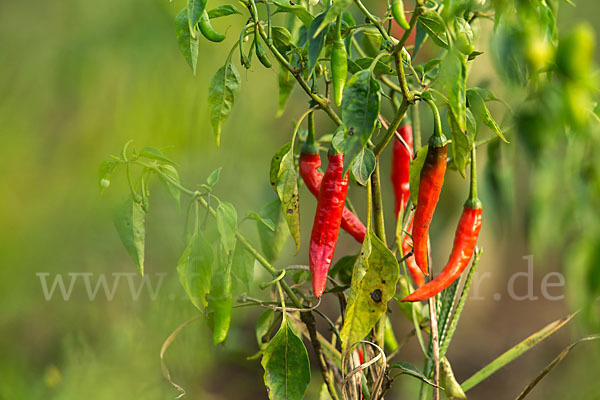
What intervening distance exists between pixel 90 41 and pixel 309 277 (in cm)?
154

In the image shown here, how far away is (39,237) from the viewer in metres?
2.10

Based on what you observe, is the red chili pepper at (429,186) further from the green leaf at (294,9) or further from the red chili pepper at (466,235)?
the green leaf at (294,9)

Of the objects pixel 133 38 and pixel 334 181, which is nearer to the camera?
pixel 334 181

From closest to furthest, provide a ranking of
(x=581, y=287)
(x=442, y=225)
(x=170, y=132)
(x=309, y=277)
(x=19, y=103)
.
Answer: (x=581, y=287) → (x=309, y=277) → (x=170, y=132) → (x=19, y=103) → (x=442, y=225)

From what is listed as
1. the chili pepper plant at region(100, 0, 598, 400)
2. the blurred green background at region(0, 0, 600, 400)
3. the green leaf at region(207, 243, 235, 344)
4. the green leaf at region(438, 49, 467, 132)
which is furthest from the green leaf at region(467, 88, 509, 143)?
the blurred green background at region(0, 0, 600, 400)

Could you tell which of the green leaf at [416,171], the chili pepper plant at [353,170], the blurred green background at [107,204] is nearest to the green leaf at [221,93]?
the chili pepper plant at [353,170]

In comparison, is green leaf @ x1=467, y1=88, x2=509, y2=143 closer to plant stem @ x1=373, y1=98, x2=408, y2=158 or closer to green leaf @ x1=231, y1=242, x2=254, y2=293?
plant stem @ x1=373, y1=98, x2=408, y2=158

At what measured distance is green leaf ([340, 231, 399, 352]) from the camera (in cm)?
66

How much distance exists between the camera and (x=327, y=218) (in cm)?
73

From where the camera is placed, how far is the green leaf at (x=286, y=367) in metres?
0.71

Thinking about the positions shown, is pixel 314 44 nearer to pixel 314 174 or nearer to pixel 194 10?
pixel 194 10

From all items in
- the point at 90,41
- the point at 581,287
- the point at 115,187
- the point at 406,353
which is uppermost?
the point at 90,41

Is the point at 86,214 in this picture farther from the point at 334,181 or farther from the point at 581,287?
the point at 581,287

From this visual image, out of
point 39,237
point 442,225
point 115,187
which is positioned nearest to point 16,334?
point 39,237
